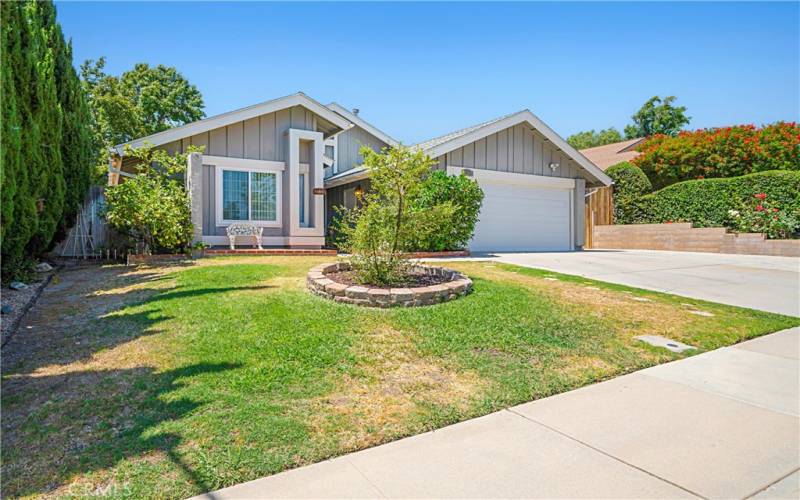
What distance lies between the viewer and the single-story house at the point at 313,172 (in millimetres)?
11922

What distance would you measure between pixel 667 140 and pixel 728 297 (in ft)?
54.8

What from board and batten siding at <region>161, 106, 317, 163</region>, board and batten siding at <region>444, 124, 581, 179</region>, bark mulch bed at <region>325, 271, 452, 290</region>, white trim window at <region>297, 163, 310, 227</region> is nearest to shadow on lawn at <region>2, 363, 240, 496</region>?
bark mulch bed at <region>325, 271, 452, 290</region>

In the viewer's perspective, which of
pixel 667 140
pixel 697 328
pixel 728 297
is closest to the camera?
pixel 697 328

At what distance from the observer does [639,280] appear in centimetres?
806

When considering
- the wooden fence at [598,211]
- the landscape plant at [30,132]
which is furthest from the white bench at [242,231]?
the wooden fence at [598,211]

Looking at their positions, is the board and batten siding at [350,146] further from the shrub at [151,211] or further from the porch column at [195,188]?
the shrub at [151,211]

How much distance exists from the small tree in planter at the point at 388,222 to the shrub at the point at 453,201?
4522 mm

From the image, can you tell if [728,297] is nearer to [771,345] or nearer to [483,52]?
[771,345]

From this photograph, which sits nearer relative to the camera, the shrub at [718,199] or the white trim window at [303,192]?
the white trim window at [303,192]

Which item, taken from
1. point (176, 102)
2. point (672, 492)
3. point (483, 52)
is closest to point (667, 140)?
point (483, 52)

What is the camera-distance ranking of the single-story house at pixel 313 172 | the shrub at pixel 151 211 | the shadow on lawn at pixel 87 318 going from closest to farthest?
the shadow on lawn at pixel 87 318
the shrub at pixel 151 211
the single-story house at pixel 313 172

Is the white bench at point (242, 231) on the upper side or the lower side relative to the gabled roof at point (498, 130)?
lower

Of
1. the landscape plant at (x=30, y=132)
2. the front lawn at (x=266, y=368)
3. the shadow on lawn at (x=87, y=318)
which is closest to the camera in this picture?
the front lawn at (x=266, y=368)

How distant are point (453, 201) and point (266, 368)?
835 cm
